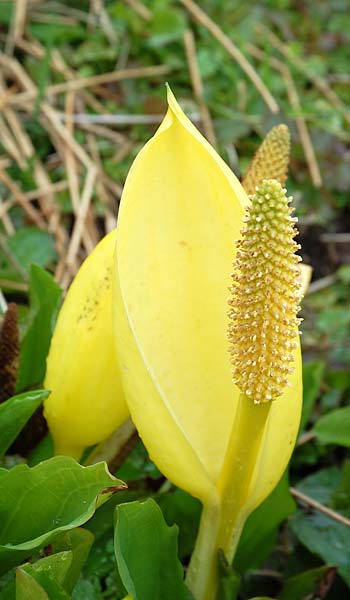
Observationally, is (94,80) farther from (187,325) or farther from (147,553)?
(147,553)

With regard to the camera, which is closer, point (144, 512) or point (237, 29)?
point (144, 512)

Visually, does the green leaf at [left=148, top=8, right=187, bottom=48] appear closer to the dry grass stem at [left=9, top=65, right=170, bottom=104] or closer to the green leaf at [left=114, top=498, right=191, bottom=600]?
the dry grass stem at [left=9, top=65, right=170, bottom=104]

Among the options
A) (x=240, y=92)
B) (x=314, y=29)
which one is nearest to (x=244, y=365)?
(x=240, y=92)

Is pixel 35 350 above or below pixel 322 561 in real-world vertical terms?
above

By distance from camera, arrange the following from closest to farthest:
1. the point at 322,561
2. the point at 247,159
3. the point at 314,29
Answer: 1. the point at 322,561
2. the point at 247,159
3. the point at 314,29

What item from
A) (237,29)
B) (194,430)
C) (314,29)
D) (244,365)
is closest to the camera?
(244,365)

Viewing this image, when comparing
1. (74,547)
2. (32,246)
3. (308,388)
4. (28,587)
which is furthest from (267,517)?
(32,246)

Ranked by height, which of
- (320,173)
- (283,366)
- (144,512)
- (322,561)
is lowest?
(322,561)

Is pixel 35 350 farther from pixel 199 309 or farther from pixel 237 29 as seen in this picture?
pixel 237 29
